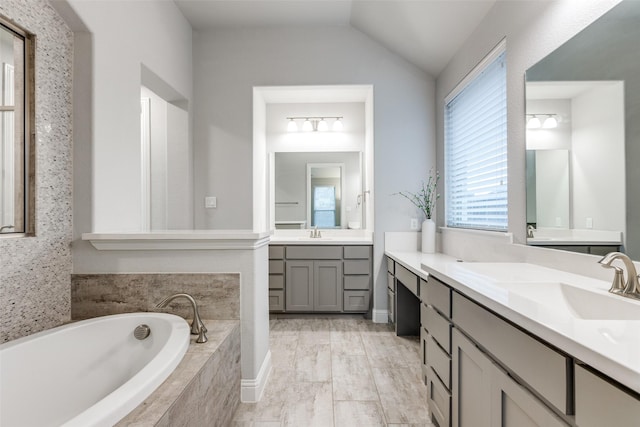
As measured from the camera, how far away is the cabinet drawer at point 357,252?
3.44 meters

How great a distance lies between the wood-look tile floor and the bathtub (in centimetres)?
66

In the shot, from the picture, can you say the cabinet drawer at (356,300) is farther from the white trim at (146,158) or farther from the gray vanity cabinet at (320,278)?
the white trim at (146,158)

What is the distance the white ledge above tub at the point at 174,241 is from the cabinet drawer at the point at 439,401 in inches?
46.1

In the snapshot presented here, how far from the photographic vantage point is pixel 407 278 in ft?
8.46

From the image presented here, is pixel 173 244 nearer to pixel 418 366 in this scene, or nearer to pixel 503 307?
pixel 503 307

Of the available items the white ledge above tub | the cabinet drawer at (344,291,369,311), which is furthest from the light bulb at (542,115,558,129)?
the cabinet drawer at (344,291,369,311)

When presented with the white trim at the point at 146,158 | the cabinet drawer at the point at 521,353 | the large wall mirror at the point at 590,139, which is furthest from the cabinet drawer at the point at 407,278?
the white trim at the point at 146,158

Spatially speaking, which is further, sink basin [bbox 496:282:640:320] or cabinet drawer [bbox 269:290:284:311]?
cabinet drawer [bbox 269:290:284:311]

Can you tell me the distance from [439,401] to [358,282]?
1904mm

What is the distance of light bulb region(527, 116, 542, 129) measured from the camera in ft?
5.62

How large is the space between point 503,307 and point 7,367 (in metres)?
1.77

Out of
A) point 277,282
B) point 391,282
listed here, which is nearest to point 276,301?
point 277,282

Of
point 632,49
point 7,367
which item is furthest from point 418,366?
point 7,367

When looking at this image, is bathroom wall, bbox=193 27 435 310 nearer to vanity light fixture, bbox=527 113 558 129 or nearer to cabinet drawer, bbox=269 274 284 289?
cabinet drawer, bbox=269 274 284 289
